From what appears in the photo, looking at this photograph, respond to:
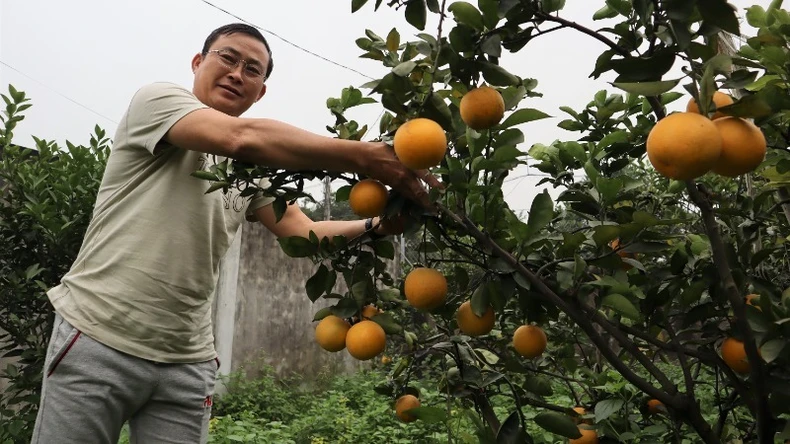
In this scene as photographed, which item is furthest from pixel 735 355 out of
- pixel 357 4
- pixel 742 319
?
pixel 357 4

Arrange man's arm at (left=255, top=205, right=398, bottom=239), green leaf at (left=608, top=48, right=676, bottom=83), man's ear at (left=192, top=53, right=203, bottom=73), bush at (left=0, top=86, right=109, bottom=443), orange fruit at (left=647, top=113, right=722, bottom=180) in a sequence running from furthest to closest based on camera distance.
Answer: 1. bush at (left=0, top=86, right=109, bottom=443)
2. man's ear at (left=192, top=53, right=203, bottom=73)
3. man's arm at (left=255, top=205, right=398, bottom=239)
4. green leaf at (left=608, top=48, right=676, bottom=83)
5. orange fruit at (left=647, top=113, right=722, bottom=180)

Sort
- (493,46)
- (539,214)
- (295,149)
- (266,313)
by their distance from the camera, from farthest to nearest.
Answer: (266,313)
(295,149)
(539,214)
(493,46)

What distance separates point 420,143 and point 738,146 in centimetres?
44

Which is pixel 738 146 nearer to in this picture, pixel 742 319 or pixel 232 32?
pixel 742 319

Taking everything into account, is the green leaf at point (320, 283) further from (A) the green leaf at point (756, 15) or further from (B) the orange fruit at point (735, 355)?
(A) the green leaf at point (756, 15)

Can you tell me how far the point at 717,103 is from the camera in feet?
2.87

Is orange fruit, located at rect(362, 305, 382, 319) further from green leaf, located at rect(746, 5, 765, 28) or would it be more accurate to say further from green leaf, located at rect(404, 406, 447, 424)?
green leaf, located at rect(746, 5, 765, 28)

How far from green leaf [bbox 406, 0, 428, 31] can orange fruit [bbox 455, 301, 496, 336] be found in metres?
0.50

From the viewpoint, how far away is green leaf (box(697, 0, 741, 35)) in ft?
2.82

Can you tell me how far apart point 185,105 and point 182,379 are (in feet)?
2.42

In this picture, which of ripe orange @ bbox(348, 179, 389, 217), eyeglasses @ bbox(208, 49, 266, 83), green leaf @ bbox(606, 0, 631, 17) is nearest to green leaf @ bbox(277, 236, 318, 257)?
ripe orange @ bbox(348, 179, 389, 217)

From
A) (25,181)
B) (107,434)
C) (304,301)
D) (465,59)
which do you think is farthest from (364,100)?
(304,301)

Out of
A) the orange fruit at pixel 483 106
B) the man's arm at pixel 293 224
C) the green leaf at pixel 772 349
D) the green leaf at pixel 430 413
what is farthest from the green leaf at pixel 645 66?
the man's arm at pixel 293 224

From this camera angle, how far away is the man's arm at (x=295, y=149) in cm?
115
